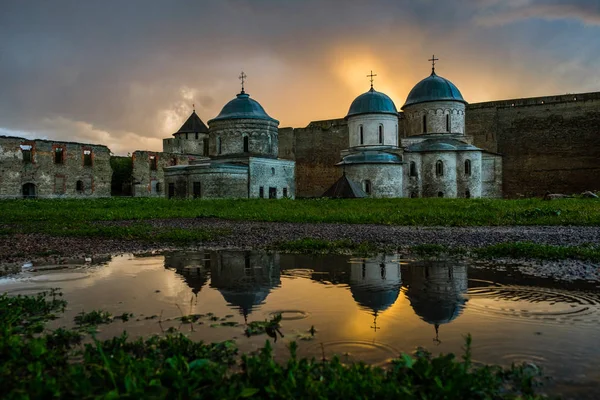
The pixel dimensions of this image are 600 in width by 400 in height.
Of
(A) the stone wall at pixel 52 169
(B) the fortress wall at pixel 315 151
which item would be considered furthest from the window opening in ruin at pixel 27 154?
(B) the fortress wall at pixel 315 151

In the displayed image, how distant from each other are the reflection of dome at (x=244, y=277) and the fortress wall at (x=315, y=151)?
125 ft

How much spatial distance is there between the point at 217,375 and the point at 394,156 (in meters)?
31.2

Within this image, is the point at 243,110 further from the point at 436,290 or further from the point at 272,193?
the point at 436,290

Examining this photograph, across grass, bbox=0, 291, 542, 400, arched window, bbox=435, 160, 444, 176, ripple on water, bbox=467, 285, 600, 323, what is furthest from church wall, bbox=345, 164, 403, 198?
grass, bbox=0, 291, 542, 400

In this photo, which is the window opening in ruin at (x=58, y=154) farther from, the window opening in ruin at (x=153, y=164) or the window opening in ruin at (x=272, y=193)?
the window opening in ruin at (x=272, y=193)

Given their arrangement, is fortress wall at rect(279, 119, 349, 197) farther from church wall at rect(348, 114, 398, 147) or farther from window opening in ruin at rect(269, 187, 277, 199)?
window opening in ruin at rect(269, 187, 277, 199)

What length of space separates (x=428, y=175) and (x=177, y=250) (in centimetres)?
2792

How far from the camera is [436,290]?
4945 mm

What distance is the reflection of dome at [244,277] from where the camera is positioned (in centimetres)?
461

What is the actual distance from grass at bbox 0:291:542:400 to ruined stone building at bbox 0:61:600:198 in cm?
2577

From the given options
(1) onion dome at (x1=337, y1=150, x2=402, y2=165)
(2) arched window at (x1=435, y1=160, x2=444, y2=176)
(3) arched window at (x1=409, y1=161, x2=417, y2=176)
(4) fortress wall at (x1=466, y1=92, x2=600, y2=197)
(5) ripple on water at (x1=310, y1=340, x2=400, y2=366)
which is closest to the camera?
(5) ripple on water at (x1=310, y1=340, x2=400, y2=366)

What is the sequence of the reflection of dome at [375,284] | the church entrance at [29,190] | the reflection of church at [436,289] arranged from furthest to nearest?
the church entrance at [29,190] → the reflection of dome at [375,284] → the reflection of church at [436,289]

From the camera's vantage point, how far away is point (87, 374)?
2.64 m

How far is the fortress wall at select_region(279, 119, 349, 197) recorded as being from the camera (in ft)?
150
